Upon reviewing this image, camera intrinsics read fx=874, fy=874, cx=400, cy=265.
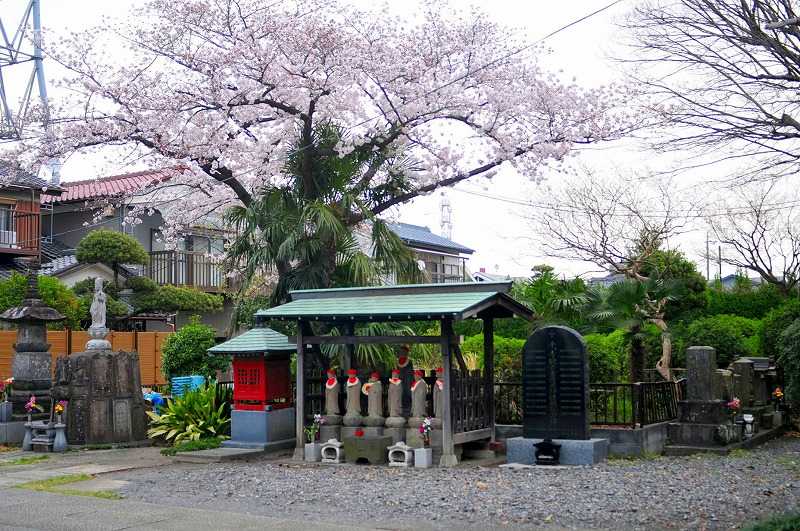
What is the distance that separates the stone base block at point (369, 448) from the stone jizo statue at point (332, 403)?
26.1 inches

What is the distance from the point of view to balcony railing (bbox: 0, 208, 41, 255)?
103 ft

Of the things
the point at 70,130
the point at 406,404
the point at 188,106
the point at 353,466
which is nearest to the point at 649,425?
the point at 406,404

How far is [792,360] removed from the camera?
50.6 feet

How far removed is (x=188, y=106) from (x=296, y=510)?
10586 mm

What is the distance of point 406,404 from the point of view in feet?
49.8

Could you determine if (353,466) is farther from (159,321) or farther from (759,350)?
(159,321)

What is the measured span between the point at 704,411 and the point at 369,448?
6.04 meters

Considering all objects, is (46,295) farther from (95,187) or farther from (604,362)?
(604,362)

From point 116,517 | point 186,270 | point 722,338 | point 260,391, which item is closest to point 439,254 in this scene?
point 186,270

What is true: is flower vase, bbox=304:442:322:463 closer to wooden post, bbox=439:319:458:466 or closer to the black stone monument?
wooden post, bbox=439:319:458:466

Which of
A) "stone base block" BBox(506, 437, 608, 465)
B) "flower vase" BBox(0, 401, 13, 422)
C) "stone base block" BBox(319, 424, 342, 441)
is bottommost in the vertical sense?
"stone base block" BBox(506, 437, 608, 465)

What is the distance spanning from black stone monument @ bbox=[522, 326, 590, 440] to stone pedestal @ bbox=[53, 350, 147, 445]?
8193mm

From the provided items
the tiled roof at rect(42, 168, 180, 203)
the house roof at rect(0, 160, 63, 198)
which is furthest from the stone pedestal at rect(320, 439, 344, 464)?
the tiled roof at rect(42, 168, 180, 203)

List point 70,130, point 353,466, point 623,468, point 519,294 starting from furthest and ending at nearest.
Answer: point 519,294 < point 70,130 < point 353,466 < point 623,468
